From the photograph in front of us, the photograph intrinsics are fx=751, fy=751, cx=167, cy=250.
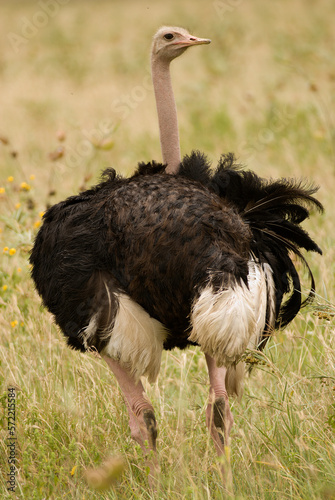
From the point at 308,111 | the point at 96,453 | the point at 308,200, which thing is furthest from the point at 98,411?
the point at 308,111

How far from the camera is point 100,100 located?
10.5 metres

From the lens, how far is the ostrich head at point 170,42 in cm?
329

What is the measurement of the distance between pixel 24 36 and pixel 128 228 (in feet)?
44.7

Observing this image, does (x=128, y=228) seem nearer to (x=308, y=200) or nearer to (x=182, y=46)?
(x=308, y=200)

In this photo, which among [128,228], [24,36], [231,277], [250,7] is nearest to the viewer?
[231,277]

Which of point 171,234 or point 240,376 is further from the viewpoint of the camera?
point 240,376

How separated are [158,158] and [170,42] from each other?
4.21 m

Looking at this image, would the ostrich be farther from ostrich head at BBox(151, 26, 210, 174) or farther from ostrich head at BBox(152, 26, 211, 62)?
ostrich head at BBox(152, 26, 211, 62)

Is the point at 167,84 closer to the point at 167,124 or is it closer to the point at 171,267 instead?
the point at 167,124

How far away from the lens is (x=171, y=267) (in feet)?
7.81
